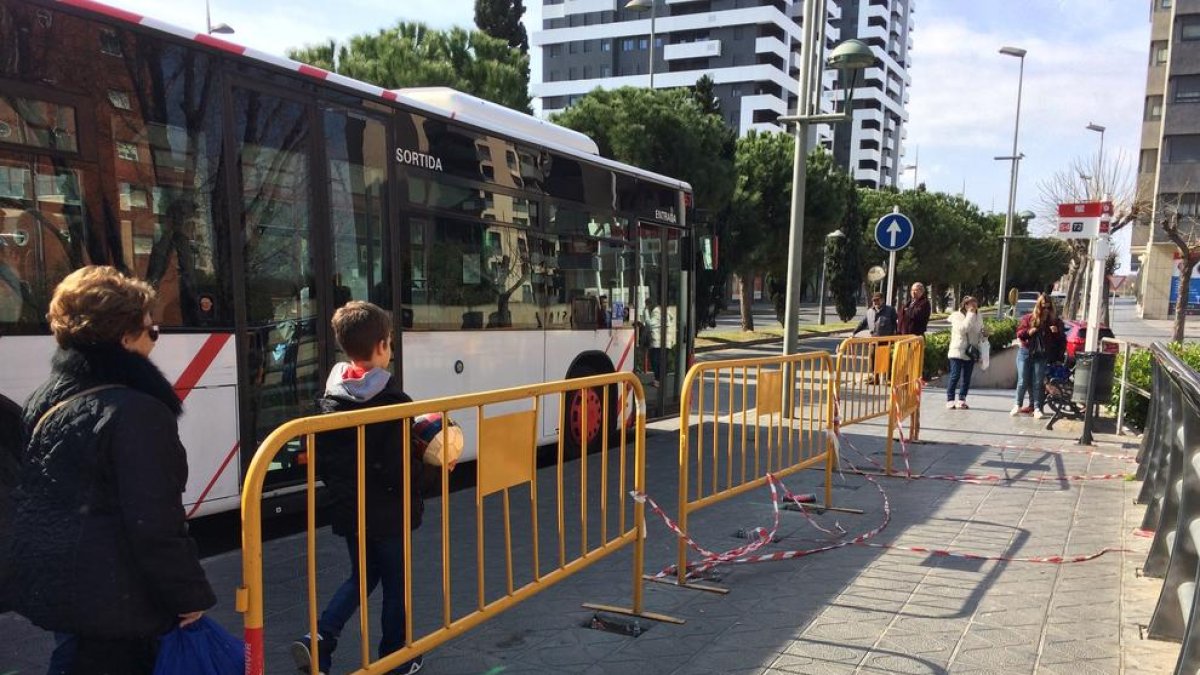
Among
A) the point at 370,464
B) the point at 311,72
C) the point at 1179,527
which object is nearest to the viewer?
the point at 370,464

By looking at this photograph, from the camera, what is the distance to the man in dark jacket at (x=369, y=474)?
318cm

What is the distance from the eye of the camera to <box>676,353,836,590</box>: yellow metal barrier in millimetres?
5176

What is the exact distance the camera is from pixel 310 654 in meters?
2.75

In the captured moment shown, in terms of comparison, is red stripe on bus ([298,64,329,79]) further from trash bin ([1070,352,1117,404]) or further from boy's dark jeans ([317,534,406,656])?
trash bin ([1070,352,1117,404])

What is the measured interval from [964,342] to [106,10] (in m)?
11.5

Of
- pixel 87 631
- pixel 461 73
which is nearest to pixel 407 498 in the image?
pixel 87 631

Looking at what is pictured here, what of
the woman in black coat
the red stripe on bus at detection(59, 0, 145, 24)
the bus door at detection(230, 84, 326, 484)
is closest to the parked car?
the bus door at detection(230, 84, 326, 484)

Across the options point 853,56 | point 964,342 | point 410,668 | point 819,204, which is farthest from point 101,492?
point 819,204

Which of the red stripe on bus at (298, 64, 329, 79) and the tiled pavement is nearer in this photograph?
the tiled pavement

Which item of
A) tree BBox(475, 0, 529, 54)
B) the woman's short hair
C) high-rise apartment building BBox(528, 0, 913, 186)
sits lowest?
the woman's short hair

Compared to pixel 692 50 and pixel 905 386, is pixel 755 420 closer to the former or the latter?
pixel 905 386

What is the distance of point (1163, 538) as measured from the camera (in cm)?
496

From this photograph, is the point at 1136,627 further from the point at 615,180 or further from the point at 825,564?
the point at 615,180

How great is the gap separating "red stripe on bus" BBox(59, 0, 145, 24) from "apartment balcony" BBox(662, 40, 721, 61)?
78.7 meters
